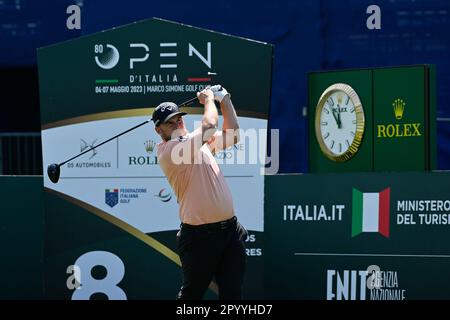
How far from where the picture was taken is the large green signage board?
28.1ft

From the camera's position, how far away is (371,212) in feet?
28.3

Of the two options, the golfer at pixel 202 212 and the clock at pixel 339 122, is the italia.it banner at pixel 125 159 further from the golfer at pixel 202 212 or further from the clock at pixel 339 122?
the golfer at pixel 202 212

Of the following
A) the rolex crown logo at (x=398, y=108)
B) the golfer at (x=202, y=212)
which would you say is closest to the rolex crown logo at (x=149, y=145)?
the golfer at (x=202, y=212)

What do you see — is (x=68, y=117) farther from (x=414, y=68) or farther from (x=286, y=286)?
(x=414, y=68)

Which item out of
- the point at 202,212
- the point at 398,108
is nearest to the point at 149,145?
the point at 202,212

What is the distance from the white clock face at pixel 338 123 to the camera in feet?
29.4

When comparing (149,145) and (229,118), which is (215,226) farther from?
(149,145)

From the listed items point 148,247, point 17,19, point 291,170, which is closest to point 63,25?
point 17,19

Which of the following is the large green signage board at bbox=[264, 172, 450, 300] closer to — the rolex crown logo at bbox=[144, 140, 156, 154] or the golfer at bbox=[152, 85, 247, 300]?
the rolex crown logo at bbox=[144, 140, 156, 154]

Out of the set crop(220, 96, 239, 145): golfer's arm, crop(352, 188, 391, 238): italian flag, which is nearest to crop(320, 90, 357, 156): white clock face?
crop(352, 188, 391, 238): italian flag

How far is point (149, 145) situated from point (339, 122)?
5.66 feet

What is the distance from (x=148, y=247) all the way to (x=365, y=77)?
243 cm

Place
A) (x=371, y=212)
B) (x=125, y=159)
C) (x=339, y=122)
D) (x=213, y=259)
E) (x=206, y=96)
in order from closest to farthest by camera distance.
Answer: (x=213, y=259)
(x=206, y=96)
(x=371, y=212)
(x=125, y=159)
(x=339, y=122)
